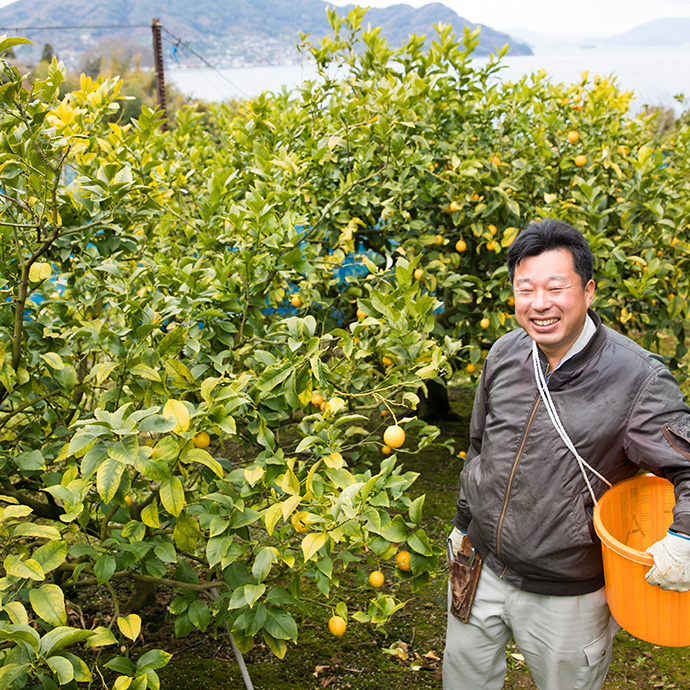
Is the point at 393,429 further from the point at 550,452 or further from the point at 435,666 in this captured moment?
the point at 435,666

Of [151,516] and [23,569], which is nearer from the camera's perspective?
[23,569]

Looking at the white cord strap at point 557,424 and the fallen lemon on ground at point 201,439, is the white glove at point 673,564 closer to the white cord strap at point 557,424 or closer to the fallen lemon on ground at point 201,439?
the white cord strap at point 557,424

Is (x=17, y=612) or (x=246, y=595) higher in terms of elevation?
(x=17, y=612)

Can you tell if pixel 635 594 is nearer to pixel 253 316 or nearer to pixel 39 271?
pixel 253 316

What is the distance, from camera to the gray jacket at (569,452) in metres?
1.38

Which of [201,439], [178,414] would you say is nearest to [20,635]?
[178,414]

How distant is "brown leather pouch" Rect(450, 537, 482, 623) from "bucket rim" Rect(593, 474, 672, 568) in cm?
35

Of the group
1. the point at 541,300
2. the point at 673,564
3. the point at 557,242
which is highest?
the point at 557,242

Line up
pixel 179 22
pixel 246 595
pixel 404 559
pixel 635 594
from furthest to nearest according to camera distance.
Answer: pixel 179 22 → pixel 404 559 → pixel 246 595 → pixel 635 594

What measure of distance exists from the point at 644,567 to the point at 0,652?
3.95 ft

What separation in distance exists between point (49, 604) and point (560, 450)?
1.06 meters

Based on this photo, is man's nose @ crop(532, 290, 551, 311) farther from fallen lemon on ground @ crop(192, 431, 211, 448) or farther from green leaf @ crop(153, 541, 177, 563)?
green leaf @ crop(153, 541, 177, 563)

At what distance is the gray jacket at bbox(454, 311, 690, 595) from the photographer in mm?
1380

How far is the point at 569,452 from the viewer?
1446mm
